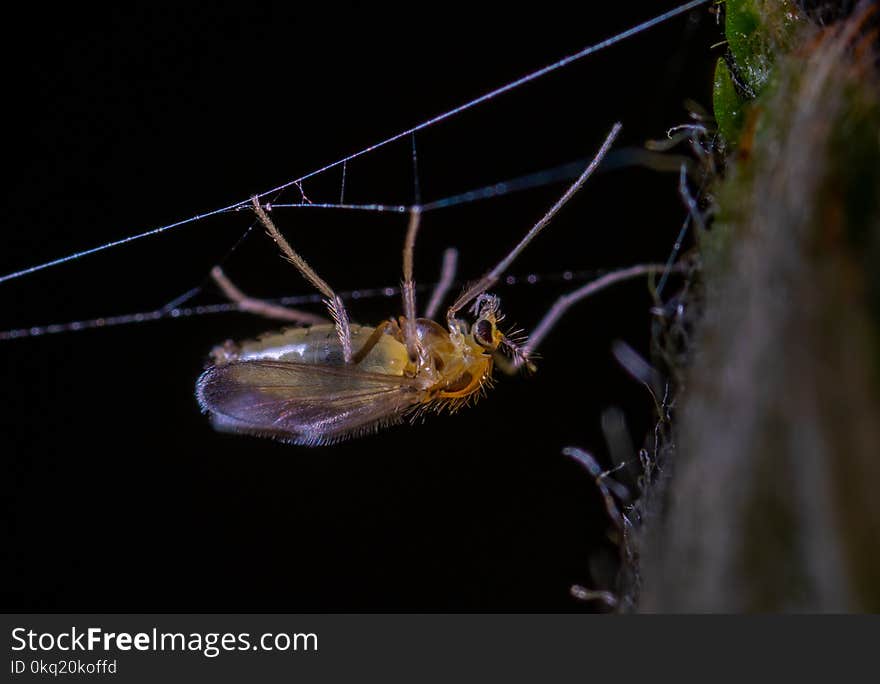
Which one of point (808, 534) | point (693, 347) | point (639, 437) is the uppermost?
point (639, 437)

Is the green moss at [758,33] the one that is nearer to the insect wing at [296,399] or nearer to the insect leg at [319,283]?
the insect leg at [319,283]

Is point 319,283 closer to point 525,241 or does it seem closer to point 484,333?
point 484,333

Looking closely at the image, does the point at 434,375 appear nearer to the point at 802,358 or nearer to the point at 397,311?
the point at 397,311

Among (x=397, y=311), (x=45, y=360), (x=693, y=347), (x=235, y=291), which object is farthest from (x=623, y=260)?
(x=45, y=360)

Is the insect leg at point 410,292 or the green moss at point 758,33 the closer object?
the green moss at point 758,33

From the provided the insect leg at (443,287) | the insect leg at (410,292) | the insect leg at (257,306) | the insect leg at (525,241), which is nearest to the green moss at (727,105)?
the insect leg at (525,241)

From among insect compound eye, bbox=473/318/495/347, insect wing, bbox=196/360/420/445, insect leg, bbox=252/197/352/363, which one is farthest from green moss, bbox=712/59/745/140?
insect wing, bbox=196/360/420/445
